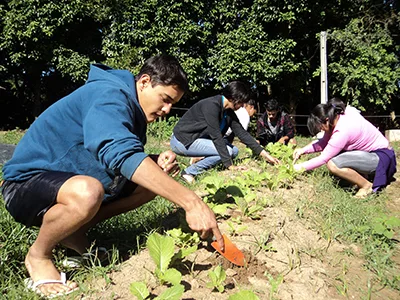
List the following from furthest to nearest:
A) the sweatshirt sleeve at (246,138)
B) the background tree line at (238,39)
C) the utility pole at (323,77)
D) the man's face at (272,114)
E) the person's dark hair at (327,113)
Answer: the background tree line at (238,39) → the utility pole at (323,77) → the man's face at (272,114) → the sweatshirt sleeve at (246,138) → the person's dark hair at (327,113)

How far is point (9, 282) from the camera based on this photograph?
173 cm

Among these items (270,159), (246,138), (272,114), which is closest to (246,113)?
(272,114)

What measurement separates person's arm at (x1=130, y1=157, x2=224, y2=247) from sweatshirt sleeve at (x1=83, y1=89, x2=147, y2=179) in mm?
38

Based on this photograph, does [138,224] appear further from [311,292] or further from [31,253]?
[311,292]

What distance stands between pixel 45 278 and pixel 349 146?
3.06 m

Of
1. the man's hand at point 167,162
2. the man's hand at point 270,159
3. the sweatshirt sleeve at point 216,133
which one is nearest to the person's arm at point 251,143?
the man's hand at point 270,159

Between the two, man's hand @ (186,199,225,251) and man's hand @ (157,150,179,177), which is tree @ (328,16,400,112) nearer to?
man's hand @ (157,150,179,177)

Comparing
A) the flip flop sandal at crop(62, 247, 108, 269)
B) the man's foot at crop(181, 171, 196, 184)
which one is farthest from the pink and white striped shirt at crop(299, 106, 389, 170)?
the flip flop sandal at crop(62, 247, 108, 269)

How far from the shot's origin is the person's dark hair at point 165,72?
187 centimetres

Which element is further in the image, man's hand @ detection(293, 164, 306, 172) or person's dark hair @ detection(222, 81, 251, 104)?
person's dark hair @ detection(222, 81, 251, 104)

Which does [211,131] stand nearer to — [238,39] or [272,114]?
[272,114]

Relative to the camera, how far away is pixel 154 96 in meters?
1.90

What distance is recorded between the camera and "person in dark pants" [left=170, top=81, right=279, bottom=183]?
3814 mm

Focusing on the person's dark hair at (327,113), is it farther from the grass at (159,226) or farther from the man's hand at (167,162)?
the man's hand at (167,162)
